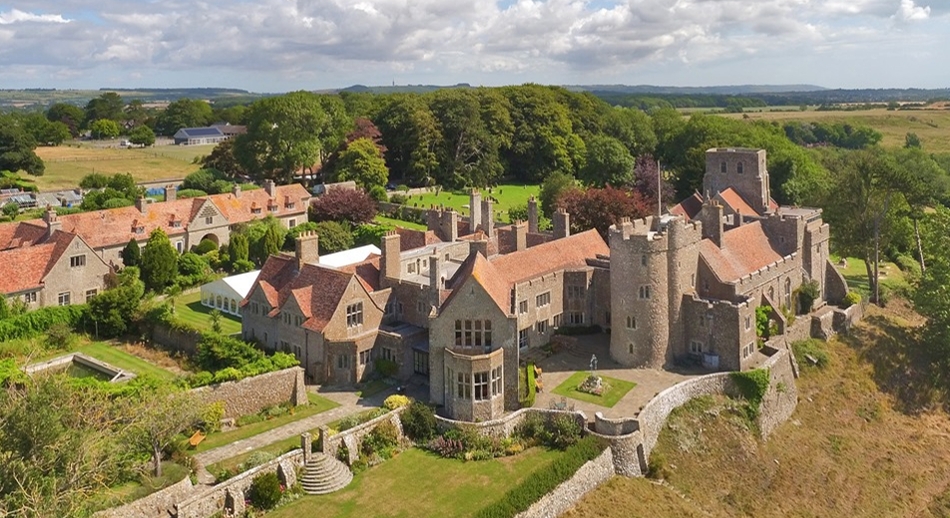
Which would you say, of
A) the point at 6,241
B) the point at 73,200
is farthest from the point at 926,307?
the point at 73,200

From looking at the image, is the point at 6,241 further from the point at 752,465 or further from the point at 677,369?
the point at 752,465

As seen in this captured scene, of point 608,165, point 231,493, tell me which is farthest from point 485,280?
point 608,165

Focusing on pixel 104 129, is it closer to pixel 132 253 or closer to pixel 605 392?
pixel 132 253

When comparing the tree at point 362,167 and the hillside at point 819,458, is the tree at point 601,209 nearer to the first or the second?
the hillside at point 819,458

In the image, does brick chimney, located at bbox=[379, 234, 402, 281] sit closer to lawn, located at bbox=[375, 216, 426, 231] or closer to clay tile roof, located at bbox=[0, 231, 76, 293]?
clay tile roof, located at bbox=[0, 231, 76, 293]

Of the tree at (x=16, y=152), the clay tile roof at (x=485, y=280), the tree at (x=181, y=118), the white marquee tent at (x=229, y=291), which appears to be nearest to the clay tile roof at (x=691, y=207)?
the clay tile roof at (x=485, y=280)

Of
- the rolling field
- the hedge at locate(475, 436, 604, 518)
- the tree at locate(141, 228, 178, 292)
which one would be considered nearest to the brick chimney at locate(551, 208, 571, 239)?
the hedge at locate(475, 436, 604, 518)
